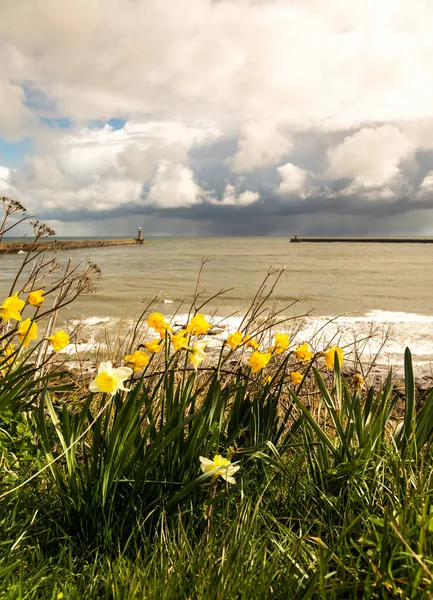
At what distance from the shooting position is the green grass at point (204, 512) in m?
1.45

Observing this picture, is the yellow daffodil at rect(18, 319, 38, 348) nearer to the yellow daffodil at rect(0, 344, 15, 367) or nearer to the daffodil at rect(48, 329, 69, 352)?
the yellow daffodil at rect(0, 344, 15, 367)

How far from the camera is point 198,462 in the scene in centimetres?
196

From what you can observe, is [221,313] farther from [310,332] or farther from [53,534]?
[53,534]

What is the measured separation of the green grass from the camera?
4.75ft

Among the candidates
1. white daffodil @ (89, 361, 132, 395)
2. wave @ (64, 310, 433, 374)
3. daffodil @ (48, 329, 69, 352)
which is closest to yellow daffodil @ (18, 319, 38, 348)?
daffodil @ (48, 329, 69, 352)

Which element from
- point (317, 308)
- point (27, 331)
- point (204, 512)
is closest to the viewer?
point (204, 512)

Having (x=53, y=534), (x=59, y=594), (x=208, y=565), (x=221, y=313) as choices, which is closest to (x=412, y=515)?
(x=208, y=565)

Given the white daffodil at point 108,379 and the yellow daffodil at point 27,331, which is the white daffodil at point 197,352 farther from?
the yellow daffodil at point 27,331

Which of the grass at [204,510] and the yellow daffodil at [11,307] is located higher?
the yellow daffodil at [11,307]

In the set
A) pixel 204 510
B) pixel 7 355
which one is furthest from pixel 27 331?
pixel 204 510

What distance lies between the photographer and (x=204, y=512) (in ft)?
5.92

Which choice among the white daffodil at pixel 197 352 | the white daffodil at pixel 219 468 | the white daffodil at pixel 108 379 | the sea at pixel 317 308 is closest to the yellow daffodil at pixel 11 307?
the white daffodil at pixel 108 379

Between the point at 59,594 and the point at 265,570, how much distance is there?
2.28 feet

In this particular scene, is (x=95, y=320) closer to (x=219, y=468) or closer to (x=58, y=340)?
(x=58, y=340)
